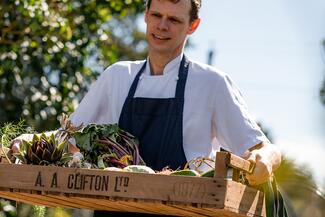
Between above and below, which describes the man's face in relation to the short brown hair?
below

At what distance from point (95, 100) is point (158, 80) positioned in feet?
1.01

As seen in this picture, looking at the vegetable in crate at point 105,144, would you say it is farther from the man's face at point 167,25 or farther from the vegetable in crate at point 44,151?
the man's face at point 167,25

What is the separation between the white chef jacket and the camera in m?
4.68

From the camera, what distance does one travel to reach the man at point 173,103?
15.4ft

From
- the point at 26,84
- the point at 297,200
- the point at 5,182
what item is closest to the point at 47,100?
the point at 26,84

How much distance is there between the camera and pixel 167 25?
482 centimetres

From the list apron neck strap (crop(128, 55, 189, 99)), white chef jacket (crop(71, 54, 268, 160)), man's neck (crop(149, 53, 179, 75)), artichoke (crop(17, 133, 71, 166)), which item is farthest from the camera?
man's neck (crop(149, 53, 179, 75))

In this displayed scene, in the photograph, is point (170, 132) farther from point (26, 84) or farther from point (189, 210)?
point (26, 84)

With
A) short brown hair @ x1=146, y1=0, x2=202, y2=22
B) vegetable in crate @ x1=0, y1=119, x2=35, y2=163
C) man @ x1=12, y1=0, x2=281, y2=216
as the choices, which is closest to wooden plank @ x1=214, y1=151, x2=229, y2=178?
man @ x1=12, y1=0, x2=281, y2=216

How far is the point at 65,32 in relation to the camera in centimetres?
854

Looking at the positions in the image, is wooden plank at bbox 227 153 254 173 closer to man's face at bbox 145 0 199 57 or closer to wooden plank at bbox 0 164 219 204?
wooden plank at bbox 0 164 219 204

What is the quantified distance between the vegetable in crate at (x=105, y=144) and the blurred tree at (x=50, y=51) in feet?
12.3

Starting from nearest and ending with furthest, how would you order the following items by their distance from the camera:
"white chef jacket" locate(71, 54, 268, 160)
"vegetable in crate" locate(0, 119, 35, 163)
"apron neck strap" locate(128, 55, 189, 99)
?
"vegetable in crate" locate(0, 119, 35, 163), "white chef jacket" locate(71, 54, 268, 160), "apron neck strap" locate(128, 55, 189, 99)

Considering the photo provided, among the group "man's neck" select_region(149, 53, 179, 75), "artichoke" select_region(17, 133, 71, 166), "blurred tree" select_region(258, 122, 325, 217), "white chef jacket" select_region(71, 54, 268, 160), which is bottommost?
"blurred tree" select_region(258, 122, 325, 217)
